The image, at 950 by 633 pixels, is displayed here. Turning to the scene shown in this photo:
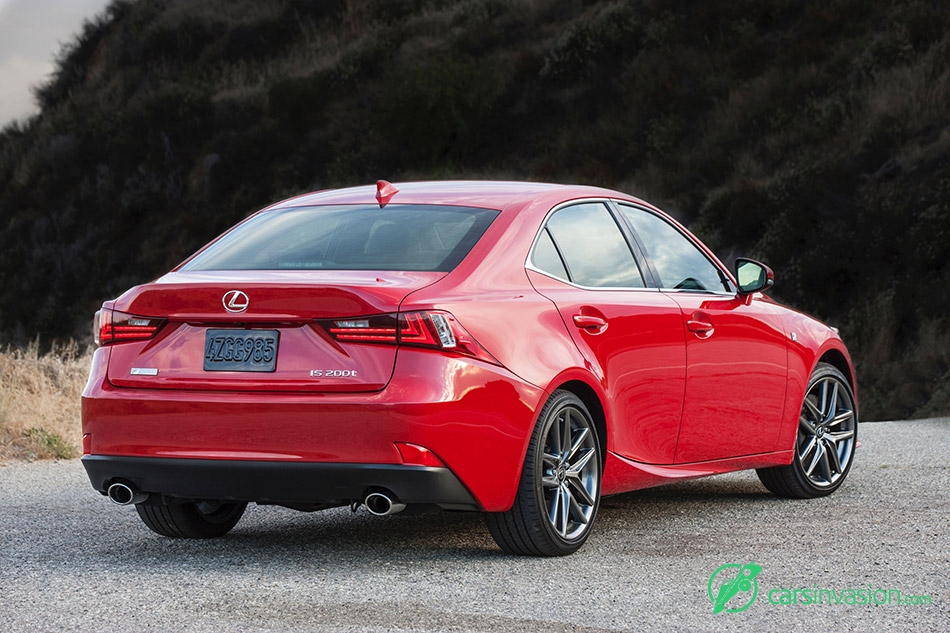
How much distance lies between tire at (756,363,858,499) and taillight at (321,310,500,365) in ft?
10.6

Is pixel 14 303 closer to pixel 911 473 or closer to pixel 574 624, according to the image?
pixel 911 473

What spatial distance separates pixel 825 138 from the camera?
86.2 feet

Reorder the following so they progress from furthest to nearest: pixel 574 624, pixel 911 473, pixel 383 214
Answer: pixel 911 473, pixel 383 214, pixel 574 624

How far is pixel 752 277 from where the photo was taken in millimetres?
7559

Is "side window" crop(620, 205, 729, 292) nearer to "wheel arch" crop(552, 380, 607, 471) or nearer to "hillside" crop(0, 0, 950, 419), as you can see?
"wheel arch" crop(552, 380, 607, 471)

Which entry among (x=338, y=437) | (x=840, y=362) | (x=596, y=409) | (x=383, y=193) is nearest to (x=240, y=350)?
(x=338, y=437)

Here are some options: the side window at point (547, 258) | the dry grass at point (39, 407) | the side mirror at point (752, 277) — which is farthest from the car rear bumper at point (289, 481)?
the dry grass at point (39, 407)

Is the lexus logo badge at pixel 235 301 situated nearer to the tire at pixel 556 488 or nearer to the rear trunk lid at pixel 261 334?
the rear trunk lid at pixel 261 334

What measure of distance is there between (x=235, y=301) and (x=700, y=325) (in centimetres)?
251

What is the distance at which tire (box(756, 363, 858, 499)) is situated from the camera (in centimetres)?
805

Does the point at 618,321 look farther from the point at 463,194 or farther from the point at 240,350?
the point at 240,350

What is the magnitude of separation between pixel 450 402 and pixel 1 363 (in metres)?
9.01

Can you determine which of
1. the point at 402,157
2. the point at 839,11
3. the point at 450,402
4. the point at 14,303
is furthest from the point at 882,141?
the point at 14,303

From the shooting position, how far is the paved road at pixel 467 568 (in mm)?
4871
